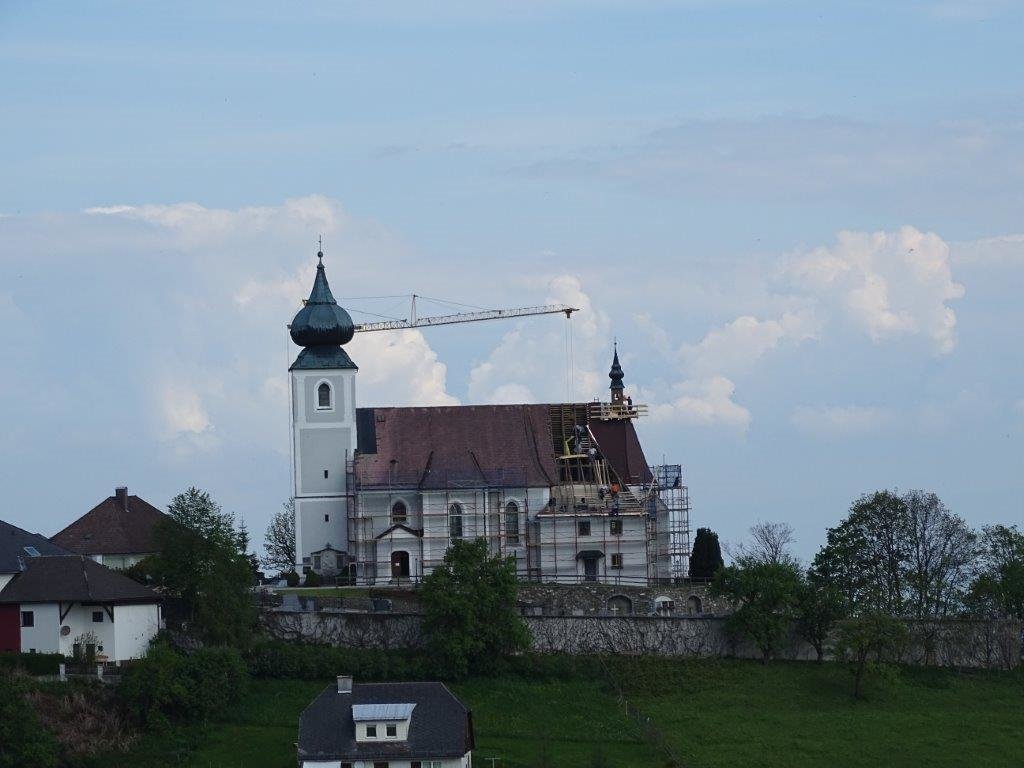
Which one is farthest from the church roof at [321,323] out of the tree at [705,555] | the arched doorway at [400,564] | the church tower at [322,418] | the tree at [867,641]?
the tree at [867,641]

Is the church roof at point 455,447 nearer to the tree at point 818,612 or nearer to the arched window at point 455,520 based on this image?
the arched window at point 455,520

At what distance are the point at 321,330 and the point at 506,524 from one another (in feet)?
35.7

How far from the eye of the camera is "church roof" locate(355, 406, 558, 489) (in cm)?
9519

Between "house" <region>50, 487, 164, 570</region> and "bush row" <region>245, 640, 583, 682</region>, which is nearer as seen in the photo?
"bush row" <region>245, 640, 583, 682</region>

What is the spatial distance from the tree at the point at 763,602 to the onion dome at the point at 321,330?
66.5 ft

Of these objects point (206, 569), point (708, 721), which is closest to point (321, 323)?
point (206, 569)

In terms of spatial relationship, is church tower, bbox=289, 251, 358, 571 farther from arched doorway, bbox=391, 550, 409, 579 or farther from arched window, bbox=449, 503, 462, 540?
arched window, bbox=449, 503, 462, 540

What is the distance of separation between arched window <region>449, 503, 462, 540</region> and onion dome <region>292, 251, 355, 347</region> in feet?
27.2

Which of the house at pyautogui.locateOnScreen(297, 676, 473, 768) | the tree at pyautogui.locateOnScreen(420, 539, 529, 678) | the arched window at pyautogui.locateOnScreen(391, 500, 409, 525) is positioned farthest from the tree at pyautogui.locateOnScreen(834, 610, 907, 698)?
the arched window at pyautogui.locateOnScreen(391, 500, 409, 525)

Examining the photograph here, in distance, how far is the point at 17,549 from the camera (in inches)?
3255

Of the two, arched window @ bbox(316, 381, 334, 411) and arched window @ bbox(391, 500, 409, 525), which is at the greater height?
arched window @ bbox(316, 381, 334, 411)

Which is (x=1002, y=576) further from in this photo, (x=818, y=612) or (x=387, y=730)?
(x=387, y=730)

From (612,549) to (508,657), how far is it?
13.9m

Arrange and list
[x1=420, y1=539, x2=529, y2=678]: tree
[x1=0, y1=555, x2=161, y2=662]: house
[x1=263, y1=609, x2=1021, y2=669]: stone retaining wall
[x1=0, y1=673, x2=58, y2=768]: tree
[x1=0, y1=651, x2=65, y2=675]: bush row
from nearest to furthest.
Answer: [x1=0, y1=673, x2=58, y2=768]: tree → [x1=0, y1=651, x2=65, y2=675]: bush row → [x1=0, y1=555, x2=161, y2=662]: house → [x1=420, y1=539, x2=529, y2=678]: tree → [x1=263, y1=609, x2=1021, y2=669]: stone retaining wall
